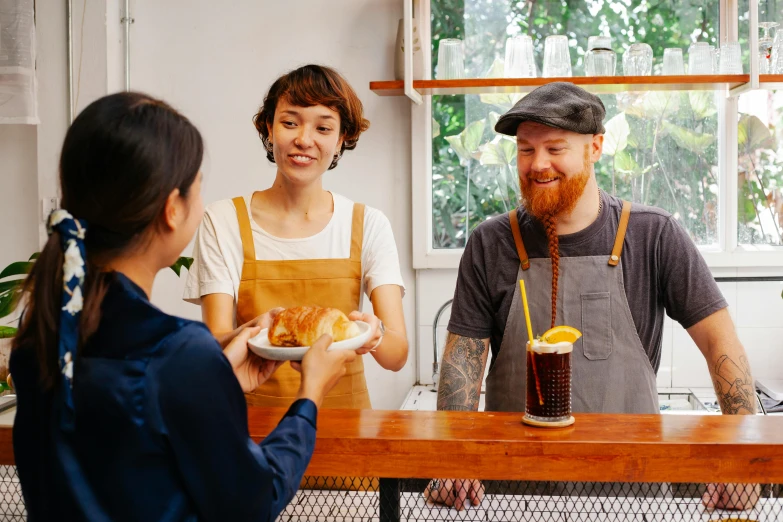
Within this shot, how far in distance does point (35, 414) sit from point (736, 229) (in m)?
2.92

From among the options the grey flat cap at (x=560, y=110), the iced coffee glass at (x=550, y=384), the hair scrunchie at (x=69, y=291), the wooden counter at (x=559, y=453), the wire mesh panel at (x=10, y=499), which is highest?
the grey flat cap at (x=560, y=110)

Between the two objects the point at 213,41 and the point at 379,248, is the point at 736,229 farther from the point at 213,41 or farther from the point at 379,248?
the point at 213,41

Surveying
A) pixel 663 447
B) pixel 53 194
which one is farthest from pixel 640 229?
pixel 53 194

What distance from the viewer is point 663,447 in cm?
120

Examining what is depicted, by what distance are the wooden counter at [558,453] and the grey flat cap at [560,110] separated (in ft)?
2.36

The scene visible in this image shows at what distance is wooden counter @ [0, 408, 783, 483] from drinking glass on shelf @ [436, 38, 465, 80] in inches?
80.8

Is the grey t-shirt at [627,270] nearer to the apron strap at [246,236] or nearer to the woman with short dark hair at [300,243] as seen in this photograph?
the woman with short dark hair at [300,243]

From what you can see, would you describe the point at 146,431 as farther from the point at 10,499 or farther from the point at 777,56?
the point at 777,56

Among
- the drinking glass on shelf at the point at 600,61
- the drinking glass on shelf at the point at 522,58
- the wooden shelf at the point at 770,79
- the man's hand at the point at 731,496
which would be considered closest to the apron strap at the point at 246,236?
the man's hand at the point at 731,496

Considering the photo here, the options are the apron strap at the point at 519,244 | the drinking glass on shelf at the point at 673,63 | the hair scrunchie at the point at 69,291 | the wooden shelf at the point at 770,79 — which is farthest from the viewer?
the drinking glass on shelf at the point at 673,63

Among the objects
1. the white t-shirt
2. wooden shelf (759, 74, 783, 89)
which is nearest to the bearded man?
the white t-shirt

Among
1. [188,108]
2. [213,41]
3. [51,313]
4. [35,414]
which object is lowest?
[35,414]

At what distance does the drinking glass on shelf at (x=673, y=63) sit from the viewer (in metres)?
3.06

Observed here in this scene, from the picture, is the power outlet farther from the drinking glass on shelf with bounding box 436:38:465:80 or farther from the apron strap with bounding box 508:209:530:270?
the apron strap with bounding box 508:209:530:270
